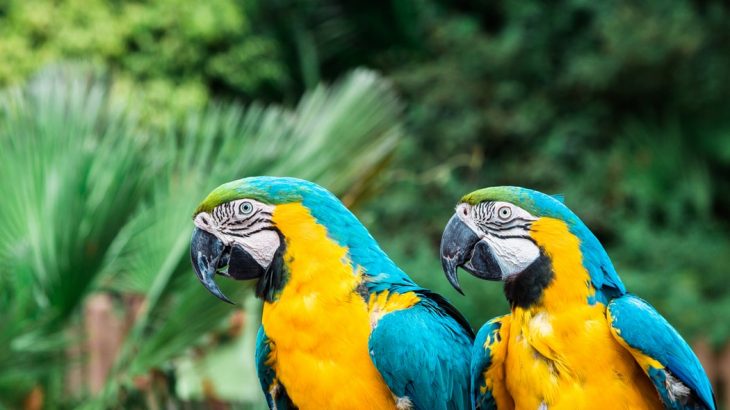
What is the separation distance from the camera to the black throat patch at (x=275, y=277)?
1795mm

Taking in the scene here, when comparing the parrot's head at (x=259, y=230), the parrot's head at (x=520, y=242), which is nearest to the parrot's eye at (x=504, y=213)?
the parrot's head at (x=520, y=242)

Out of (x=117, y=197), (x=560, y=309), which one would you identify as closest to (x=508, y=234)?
(x=560, y=309)

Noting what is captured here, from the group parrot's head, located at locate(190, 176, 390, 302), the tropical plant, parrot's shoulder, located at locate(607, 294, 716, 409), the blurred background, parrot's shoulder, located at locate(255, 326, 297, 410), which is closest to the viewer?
parrot's shoulder, located at locate(607, 294, 716, 409)

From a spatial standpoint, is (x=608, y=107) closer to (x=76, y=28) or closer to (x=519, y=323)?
(x=76, y=28)

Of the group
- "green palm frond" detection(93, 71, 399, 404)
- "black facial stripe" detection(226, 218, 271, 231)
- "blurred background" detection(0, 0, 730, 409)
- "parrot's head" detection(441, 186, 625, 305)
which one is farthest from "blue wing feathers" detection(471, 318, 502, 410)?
"blurred background" detection(0, 0, 730, 409)

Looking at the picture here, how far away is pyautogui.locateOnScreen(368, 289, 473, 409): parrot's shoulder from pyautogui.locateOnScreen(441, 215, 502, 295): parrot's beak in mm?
110

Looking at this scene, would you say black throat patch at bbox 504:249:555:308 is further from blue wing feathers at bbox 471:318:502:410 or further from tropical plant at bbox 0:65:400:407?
tropical plant at bbox 0:65:400:407

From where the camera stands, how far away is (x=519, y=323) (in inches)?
69.1

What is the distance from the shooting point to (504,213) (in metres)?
1.71

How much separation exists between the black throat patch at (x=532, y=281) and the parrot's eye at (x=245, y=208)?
1.62ft

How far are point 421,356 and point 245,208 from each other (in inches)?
16.7

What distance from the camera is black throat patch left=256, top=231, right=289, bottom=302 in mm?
1795

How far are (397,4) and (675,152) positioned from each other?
3147 millimetres

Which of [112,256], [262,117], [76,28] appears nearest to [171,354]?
[112,256]
